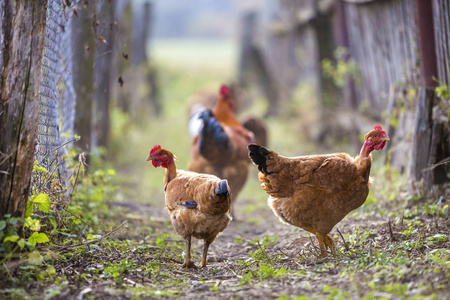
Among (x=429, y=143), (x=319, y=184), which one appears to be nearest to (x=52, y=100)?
(x=319, y=184)

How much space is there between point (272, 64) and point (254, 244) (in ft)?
50.2

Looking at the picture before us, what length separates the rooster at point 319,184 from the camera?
173 inches

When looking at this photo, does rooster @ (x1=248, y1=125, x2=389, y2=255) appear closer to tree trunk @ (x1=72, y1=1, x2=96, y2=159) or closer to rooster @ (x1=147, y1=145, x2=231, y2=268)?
rooster @ (x1=147, y1=145, x2=231, y2=268)

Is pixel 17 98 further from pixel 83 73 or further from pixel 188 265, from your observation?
pixel 83 73

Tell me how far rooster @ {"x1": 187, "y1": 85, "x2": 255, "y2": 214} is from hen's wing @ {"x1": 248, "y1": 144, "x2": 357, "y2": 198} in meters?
2.09

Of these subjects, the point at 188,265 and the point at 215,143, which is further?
the point at 215,143

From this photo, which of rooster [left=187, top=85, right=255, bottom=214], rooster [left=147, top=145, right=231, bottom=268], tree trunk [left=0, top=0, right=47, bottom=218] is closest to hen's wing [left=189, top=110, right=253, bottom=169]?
rooster [left=187, top=85, right=255, bottom=214]

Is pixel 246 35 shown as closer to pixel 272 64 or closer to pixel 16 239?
pixel 272 64

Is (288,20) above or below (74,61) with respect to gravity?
above

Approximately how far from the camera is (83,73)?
280 inches

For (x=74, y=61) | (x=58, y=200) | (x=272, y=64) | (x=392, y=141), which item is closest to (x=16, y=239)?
(x=58, y=200)

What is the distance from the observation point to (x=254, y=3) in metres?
40.2

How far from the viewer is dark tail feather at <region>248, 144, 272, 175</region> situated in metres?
4.46

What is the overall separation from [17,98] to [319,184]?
2.65m
